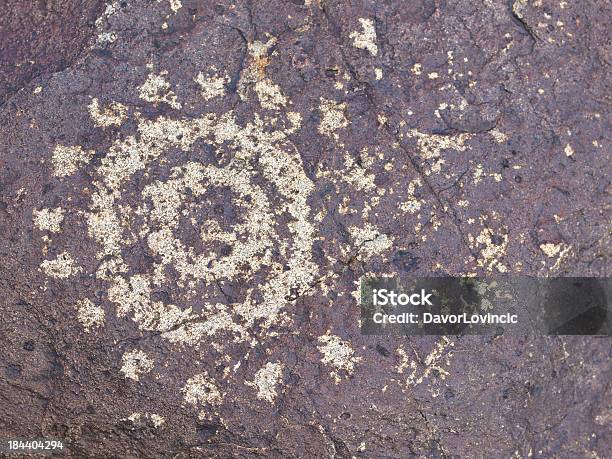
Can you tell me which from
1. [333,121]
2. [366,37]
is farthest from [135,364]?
[366,37]

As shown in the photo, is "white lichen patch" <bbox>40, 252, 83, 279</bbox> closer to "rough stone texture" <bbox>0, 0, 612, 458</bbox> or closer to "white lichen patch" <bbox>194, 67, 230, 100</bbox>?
"rough stone texture" <bbox>0, 0, 612, 458</bbox>

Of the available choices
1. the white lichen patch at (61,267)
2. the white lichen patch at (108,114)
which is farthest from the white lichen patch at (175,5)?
the white lichen patch at (61,267)

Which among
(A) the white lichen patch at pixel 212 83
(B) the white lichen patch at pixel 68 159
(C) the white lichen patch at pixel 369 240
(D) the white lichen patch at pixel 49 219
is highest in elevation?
(A) the white lichen patch at pixel 212 83

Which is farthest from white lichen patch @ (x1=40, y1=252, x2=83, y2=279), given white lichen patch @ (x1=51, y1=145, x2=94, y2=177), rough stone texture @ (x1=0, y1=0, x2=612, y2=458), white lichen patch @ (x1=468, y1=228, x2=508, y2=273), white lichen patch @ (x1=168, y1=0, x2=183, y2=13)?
white lichen patch @ (x1=468, y1=228, x2=508, y2=273)

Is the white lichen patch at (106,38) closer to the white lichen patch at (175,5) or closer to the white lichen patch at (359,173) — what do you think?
the white lichen patch at (175,5)

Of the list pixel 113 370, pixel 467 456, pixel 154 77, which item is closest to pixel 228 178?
pixel 154 77

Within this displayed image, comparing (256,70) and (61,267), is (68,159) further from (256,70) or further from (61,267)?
(256,70)

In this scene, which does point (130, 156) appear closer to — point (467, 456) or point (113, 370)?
point (113, 370)
